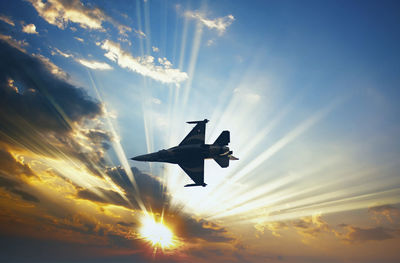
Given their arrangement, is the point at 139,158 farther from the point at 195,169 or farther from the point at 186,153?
the point at 195,169

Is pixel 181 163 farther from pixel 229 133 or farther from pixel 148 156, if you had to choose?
pixel 229 133

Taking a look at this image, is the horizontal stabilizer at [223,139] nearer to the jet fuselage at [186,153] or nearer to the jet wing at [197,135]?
the jet fuselage at [186,153]

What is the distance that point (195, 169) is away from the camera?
3262 cm

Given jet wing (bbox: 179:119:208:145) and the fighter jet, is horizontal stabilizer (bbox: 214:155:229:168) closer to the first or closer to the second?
the fighter jet

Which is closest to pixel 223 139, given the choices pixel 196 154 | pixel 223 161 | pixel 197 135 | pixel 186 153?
pixel 223 161

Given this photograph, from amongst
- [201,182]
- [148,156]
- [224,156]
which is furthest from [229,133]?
[148,156]

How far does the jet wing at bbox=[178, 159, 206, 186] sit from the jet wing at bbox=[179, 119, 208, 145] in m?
4.21

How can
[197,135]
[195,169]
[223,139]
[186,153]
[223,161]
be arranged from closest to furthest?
[223,139] → [186,153] → [223,161] → [195,169] → [197,135]

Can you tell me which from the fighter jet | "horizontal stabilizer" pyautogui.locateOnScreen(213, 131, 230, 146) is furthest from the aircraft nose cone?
"horizontal stabilizer" pyautogui.locateOnScreen(213, 131, 230, 146)

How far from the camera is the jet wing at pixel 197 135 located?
33519 millimetres

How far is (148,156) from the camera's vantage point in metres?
32.6

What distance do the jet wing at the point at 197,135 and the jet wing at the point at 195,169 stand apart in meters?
4.21

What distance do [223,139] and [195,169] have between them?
872 cm

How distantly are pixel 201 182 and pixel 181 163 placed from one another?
581 centimetres
